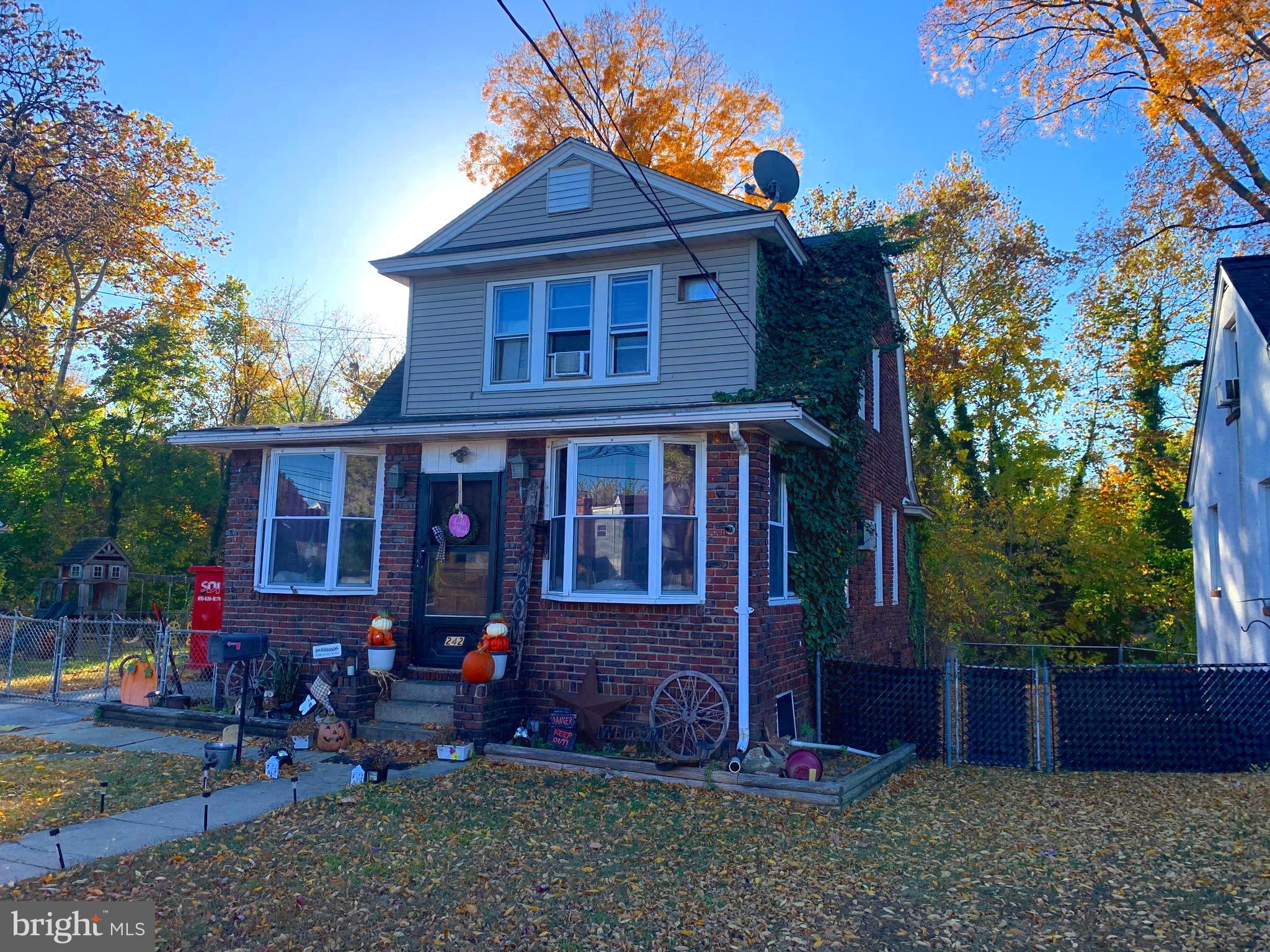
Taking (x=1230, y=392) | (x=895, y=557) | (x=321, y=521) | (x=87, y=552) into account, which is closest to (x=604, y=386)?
(x=321, y=521)

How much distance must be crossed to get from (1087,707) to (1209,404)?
320 inches

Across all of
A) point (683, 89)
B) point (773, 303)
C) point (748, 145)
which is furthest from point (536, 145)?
point (773, 303)

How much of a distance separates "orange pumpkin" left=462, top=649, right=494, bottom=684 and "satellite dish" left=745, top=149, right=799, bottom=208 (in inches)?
290

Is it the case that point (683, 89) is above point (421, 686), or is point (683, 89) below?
above

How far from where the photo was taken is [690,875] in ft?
17.7

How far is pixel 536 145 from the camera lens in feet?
78.7

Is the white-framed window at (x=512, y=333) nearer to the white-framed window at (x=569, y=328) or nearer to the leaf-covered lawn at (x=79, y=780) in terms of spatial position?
the white-framed window at (x=569, y=328)

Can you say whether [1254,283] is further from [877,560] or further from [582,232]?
[582,232]

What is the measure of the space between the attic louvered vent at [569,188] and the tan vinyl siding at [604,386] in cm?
83

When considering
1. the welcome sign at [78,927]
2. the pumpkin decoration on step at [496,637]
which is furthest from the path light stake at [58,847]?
the pumpkin decoration on step at [496,637]

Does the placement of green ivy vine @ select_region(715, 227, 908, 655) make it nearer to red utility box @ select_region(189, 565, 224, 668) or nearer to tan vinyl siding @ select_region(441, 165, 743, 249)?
tan vinyl siding @ select_region(441, 165, 743, 249)

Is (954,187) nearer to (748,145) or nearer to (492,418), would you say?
(748,145)

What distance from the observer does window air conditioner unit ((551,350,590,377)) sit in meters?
10.7

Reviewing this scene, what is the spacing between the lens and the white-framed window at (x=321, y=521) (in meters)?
10.4
